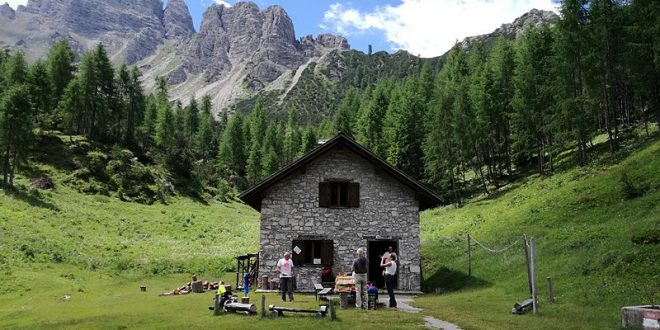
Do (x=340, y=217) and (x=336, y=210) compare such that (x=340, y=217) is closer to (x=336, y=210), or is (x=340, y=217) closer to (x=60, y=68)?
(x=336, y=210)

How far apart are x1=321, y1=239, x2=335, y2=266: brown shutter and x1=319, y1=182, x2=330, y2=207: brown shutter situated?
206 cm

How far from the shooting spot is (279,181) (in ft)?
87.6

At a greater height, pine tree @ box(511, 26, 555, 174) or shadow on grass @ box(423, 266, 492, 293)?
pine tree @ box(511, 26, 555, 174)

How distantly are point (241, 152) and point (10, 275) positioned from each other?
244 feet

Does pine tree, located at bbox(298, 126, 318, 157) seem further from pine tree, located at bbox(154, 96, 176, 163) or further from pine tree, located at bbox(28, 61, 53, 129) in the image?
pine tree, located at bbox(28, 61, 53, 129)

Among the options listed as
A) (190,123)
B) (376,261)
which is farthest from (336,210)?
(190,123)

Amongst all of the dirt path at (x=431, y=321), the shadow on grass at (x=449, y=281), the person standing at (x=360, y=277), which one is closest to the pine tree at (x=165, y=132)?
the shadow on grass at (x=449, y=281)

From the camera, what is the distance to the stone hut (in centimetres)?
2602

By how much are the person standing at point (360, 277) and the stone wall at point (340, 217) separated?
8.21 metres

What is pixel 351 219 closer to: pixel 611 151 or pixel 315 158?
pixel 315 158

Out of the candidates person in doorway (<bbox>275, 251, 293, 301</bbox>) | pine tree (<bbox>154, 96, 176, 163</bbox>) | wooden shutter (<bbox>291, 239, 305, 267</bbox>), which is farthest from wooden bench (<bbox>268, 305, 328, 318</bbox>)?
pine tree (<bbox>154, 96, 176, 163</bbox>)

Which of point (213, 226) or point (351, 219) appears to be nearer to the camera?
point (351, 219)

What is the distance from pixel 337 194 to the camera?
2672 centimetres

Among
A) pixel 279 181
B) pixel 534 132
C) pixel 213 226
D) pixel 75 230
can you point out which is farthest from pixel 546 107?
pixel 75 230
